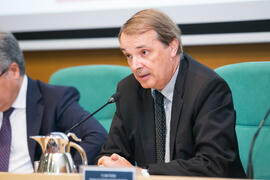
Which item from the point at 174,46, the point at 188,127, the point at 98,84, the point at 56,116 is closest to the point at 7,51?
the point at 56,116

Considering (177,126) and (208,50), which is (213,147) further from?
(208,50)

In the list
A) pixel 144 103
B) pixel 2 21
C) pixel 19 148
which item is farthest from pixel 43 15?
pixel 144 103

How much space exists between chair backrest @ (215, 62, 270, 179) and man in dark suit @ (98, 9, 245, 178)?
9.2 inches

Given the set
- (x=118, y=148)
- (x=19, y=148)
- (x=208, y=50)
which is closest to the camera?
(x=118, y=148)

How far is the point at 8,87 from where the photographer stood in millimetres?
2020

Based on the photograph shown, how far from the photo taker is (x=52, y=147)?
1.25m

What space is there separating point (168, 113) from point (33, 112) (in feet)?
2.46

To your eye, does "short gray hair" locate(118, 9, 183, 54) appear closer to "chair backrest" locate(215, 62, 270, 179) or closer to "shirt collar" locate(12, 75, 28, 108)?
"chair backrest" locate(215, 62, 270, 179)

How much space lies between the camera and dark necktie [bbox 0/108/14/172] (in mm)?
1973

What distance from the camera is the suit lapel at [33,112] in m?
1.99

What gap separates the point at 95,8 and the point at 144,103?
1.01m

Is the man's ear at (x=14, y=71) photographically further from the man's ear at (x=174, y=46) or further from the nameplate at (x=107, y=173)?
the nameplate at (x=107, y=173)

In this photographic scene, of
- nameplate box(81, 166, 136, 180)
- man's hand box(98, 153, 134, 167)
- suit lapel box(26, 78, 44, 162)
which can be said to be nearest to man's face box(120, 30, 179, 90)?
man's hand box(98, 153, 134, 167)

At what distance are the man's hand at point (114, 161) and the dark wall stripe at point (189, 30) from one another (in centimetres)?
106
